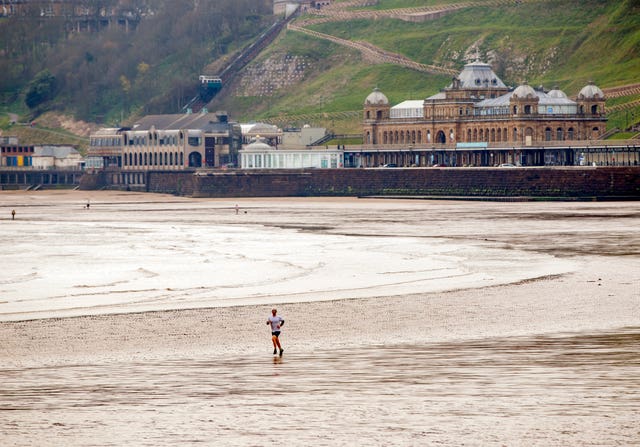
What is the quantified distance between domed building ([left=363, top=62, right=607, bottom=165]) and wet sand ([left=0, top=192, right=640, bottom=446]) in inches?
4640

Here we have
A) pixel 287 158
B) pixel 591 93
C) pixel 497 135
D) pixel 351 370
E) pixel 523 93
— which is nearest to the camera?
pixel 351 370

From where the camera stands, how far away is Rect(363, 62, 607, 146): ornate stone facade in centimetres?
17775

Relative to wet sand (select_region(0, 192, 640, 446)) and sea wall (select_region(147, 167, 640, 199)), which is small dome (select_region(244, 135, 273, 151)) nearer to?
sea wall (select_region(147, 167, 640, 199))

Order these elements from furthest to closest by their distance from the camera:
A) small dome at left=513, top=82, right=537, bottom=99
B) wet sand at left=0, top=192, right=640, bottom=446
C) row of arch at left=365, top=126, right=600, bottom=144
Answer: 1. row of arch at left=365, top=126, right=600, bottom=144
2. small dome at left=513, top=82, right=537, bottom=99
3. wet sand at left=0, top=192, right=640, bottom=446

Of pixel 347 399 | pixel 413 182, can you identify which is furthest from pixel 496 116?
pixel 347 399

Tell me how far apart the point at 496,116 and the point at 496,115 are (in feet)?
0.64

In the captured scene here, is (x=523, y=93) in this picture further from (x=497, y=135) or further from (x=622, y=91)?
(x=622, y=91)

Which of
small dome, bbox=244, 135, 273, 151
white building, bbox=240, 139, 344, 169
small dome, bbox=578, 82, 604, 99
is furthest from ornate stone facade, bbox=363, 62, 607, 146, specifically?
small dome, bbox=244, 135, 273, 151

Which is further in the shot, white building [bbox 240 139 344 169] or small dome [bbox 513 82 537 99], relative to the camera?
white building [bbox 240 139 344 169]

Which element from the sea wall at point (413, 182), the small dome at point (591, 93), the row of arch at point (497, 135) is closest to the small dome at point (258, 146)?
the sea wall at point (413, 182)

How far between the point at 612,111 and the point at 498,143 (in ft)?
81.4

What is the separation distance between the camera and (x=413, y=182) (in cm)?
16275

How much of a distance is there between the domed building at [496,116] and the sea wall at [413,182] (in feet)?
44.9

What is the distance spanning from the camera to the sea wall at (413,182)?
461ft
